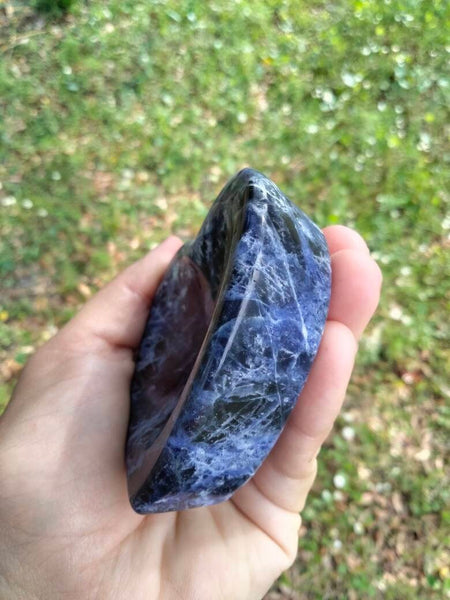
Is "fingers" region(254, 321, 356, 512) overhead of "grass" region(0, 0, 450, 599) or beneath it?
overhead

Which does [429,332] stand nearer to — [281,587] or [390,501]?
[390,501]

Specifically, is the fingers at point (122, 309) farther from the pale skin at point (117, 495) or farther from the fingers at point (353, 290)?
the fingers at point (353, 290)

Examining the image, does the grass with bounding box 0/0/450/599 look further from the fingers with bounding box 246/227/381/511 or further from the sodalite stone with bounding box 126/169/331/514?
the sodalite stone with bounding box 126/169/331/514

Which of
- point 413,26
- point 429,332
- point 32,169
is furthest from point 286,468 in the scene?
point 413,26

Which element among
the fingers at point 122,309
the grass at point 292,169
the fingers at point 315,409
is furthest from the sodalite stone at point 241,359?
the grass at point 292,169

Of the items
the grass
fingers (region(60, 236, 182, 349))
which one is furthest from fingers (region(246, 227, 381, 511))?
the grass
